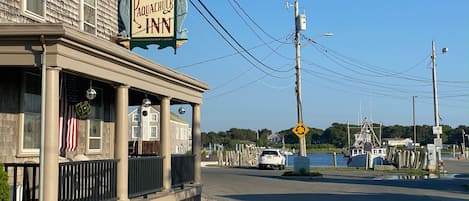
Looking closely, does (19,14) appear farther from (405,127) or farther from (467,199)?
(405,127)

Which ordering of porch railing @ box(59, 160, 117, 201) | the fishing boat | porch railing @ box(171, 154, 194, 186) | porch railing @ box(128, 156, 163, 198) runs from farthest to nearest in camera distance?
the fishing boat, porch railing @ box(171, 154, 194, 186), porch railing @ box(128, 156, 163, 198), porch railing @ box(59, 160, 117, 201)

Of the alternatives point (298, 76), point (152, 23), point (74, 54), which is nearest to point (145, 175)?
point (74, 54)

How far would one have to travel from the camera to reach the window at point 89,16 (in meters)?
15.8

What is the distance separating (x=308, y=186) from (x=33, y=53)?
18.3m

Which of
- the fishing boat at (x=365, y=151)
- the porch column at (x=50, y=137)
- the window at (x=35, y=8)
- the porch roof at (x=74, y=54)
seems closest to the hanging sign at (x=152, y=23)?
the porch roof at (x=74, y=54)

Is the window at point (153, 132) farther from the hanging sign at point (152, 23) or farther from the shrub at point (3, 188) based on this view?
the shrub at point (3, 188)

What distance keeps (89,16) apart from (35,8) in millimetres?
2925

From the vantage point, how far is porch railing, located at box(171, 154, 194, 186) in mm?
16391

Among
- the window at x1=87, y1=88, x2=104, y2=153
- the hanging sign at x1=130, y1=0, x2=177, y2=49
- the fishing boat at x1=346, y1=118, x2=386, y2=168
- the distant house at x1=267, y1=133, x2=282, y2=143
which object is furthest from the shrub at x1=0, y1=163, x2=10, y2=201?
the distant house at x1=267, y1=133, x2=282, y2=143

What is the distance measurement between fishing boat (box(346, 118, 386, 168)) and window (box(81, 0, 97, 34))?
41985mm

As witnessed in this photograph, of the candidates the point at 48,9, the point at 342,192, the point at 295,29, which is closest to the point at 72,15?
the point at 48,9

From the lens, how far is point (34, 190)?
35.2 ft

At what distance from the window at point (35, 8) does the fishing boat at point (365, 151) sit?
44.7m

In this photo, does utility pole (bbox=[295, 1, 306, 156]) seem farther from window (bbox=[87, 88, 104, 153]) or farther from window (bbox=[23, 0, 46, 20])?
window (bbox=[23, 0, 46, 20])
